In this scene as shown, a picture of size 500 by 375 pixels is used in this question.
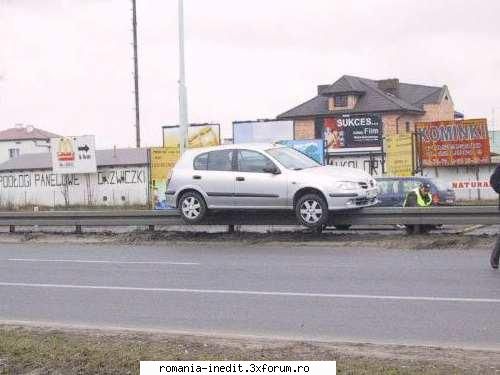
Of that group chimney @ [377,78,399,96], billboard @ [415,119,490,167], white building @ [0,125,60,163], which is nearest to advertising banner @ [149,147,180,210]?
billboard @ [415,119,490,167]

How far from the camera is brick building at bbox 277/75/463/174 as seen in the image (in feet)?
229

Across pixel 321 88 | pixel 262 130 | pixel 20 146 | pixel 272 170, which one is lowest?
pixel 272 170

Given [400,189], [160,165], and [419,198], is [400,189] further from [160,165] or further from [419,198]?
[160,165]

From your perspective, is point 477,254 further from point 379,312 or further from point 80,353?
point 80,353

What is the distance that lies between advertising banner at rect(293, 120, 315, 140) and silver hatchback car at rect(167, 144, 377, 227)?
54.9 m

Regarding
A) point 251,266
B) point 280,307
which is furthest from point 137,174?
point 280,307

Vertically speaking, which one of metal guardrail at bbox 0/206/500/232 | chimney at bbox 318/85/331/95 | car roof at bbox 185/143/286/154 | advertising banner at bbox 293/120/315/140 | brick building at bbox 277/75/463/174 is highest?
chimney at bbox 318/85/331/95

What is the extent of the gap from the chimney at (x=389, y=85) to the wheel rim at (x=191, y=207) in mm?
60637

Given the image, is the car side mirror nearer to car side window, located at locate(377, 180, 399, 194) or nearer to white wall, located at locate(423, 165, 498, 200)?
car side window, located at locate(377, 180, 399, 194)

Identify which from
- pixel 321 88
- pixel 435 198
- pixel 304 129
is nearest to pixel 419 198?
pixel 435 198

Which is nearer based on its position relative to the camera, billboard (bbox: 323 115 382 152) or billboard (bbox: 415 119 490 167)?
billboard (bbox: 415 119 490 167)

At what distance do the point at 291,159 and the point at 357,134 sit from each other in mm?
29131

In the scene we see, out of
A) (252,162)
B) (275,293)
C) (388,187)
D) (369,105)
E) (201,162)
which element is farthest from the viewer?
(369,105)

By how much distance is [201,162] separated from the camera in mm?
16875
